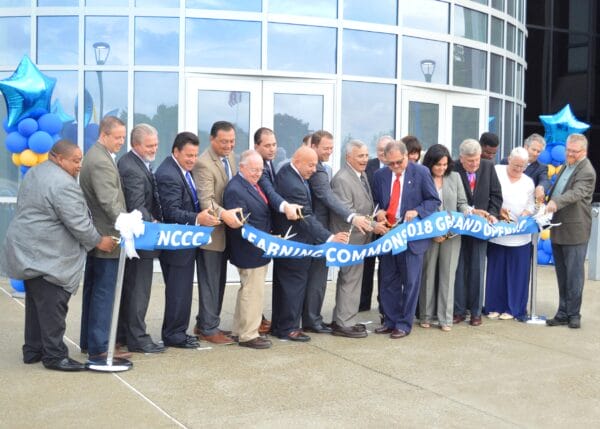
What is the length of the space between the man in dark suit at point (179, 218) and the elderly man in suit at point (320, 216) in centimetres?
114

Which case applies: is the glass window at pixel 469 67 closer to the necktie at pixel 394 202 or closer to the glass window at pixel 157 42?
the glass window at pixel 157 42

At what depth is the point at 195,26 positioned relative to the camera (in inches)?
378

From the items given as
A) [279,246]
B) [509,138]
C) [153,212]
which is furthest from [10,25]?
[509,138]

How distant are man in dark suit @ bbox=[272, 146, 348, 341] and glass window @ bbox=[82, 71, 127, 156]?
12.4 feet

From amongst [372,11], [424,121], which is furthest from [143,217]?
[424,121]

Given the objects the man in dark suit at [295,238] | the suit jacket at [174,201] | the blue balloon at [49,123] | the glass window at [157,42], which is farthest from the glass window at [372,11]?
the suit jacket at [174,201]

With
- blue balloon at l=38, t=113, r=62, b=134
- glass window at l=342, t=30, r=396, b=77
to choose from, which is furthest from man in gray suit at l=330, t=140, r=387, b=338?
glass window at l=342, t=30, r=396, b=77

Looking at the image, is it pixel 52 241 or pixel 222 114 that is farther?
pixel 222 114

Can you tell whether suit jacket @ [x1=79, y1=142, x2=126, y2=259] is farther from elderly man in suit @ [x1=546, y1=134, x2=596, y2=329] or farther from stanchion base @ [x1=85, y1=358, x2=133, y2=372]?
elderly man in suit @ [x1=546, y1=134, x2=596, y2=329]

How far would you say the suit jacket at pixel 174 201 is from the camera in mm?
6062

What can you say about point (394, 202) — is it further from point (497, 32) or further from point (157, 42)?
point (497, 32)

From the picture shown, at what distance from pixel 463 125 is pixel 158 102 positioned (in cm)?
476

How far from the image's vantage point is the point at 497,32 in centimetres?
1207

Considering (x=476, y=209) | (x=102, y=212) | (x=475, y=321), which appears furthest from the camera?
(x=475, y=321)
